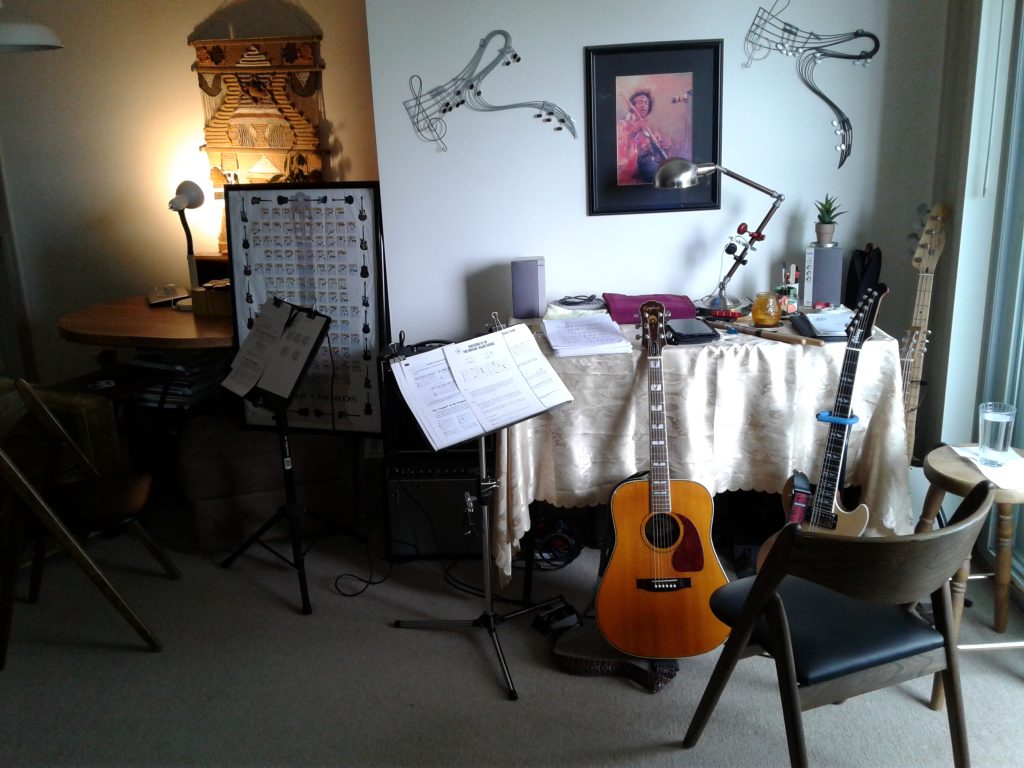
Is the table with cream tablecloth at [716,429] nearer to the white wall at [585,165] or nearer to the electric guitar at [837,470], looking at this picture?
the electric guitar at [837,470]

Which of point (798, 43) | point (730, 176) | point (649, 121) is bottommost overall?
point (730, 176)

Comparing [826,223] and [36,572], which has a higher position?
[826,223]

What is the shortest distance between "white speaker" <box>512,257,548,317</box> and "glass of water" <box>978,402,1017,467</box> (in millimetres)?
1414

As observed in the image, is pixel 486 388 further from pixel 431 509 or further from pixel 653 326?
pixel 431 509

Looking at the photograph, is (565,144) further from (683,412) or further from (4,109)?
(4,109)

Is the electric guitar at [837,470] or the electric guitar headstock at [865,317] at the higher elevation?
the electric guitar headstock at [865,317]

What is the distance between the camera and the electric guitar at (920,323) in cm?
274

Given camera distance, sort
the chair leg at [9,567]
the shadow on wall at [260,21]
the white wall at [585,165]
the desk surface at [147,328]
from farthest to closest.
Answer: the shadow on wall at [260,21]
the desk surface at [147,328]
the white wall at [585,165]
the chair leg at [9,567]

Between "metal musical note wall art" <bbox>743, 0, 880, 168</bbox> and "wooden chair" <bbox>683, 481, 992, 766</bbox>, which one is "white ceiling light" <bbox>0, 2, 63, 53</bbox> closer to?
"metal musical note wall art" <bbox>743, 0, 880, 168</bbox>

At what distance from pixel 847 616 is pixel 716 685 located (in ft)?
1.09

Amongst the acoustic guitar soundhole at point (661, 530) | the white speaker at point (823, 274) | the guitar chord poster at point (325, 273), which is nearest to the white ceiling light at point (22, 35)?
the guitar chord poster at point (325, 273)

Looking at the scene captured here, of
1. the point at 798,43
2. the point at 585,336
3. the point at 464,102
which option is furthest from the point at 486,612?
the point at 798,43

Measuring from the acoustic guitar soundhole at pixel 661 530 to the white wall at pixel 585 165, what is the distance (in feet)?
3.42

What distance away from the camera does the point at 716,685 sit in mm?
1941
